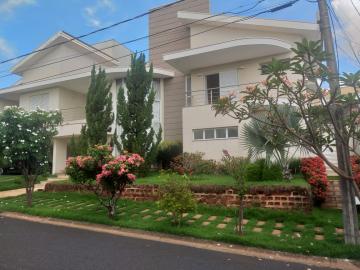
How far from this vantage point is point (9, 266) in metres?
5.21

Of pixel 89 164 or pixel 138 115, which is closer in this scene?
pixel 89 164

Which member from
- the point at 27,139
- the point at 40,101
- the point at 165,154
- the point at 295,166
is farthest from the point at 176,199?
the point at 40,101

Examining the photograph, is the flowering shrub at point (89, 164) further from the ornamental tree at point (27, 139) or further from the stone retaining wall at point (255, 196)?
the ornamental tree at point (27, 139)

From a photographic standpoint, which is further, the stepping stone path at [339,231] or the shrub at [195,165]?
the shrub at [195,165]

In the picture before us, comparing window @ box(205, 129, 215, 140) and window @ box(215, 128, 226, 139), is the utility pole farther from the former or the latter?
window @ box(205, 129, 215, 140)

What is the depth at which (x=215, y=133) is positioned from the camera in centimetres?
1661

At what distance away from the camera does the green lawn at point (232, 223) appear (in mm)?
6621

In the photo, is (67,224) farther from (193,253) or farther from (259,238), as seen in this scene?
(259,238)

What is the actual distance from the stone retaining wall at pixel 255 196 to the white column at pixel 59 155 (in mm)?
12266

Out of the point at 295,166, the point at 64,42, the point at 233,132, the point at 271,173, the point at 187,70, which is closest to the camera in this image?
the point at 271,173

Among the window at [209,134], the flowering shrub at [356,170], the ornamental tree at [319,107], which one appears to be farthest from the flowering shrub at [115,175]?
the window at [209,134]

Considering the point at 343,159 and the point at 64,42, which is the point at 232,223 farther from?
the point at 64,42

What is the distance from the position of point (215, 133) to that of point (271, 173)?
6.02 metres

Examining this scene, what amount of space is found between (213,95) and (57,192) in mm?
9928
